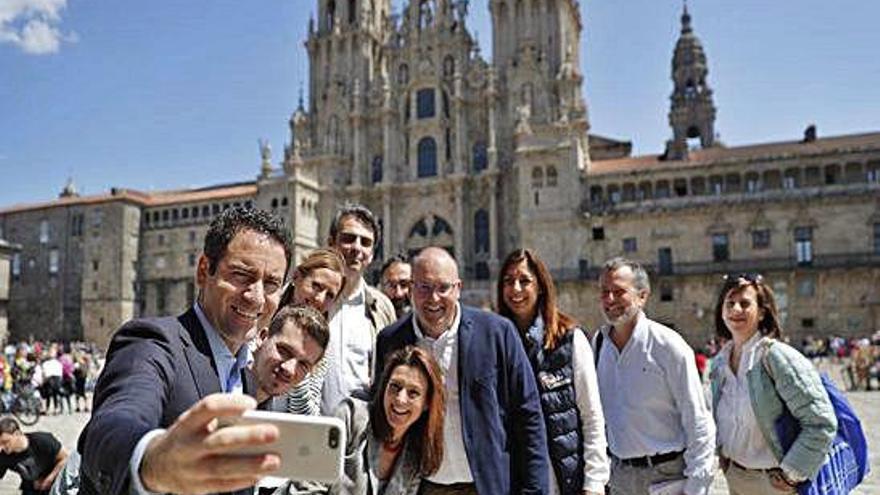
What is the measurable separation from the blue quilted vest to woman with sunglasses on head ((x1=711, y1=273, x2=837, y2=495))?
1091 millimetres

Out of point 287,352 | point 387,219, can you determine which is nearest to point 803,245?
point 387,219

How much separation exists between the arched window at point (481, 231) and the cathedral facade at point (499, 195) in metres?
0.14

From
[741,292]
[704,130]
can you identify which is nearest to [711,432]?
[741,292]

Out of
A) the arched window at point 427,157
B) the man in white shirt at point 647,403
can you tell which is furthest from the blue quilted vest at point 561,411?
the arched window at point 427,157

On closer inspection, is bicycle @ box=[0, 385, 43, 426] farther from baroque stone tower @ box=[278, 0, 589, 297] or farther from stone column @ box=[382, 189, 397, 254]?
stone column @ box=[382, 189, 397, 254]

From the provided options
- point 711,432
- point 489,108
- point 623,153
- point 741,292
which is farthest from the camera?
point 623,153

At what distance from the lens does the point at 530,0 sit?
42.2m

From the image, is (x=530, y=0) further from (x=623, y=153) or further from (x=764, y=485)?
(x=764, y=485)

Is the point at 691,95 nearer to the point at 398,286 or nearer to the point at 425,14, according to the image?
the point at 425,14

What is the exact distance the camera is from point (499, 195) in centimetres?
4128

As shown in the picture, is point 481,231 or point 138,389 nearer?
point 138,389

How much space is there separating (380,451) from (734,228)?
1410 inches

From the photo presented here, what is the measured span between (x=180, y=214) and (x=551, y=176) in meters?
27.3

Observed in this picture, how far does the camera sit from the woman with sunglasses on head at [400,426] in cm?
310
